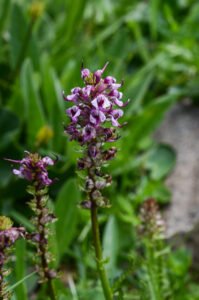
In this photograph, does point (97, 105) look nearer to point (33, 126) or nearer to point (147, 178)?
point (33, 126)

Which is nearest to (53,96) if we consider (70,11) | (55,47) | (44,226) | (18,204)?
(18,204)

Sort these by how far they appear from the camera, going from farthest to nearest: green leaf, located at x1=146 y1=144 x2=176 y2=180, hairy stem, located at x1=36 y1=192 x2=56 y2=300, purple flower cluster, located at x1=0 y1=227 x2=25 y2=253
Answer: green leaf, located at x1=146 y1=144 x2=176 y2=180, hairy stem, located at x1=36 y1=192 x2=56 y2=300, purple flower cluster, located at x1=0 y1=227 x2=25 y2=253

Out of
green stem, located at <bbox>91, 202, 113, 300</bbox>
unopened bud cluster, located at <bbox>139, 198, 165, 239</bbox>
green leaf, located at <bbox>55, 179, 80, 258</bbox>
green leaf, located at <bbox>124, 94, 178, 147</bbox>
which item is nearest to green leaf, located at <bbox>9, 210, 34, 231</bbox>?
green leaf, located at <bbox>55, 179, 80, 258</bbox>

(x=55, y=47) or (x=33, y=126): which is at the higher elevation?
(x=55, y=47)

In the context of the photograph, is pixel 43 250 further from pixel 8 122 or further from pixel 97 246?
pixel 8 122

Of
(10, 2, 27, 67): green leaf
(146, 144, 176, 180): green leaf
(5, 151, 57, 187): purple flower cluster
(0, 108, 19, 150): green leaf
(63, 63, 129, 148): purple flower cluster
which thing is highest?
(10, 2, 27, 67): green leaf

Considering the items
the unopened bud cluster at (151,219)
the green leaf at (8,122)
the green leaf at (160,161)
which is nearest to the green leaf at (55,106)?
the green leaf at (8,122)

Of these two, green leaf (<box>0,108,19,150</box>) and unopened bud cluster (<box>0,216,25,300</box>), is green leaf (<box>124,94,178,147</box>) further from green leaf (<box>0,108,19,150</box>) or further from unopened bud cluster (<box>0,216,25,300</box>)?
unopened bud cluster (<box>0,216,25,300</box>)
